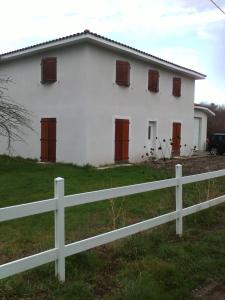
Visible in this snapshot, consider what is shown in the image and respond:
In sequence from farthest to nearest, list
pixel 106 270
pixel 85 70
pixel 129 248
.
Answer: pixel 85 70
pixel 129 248
pixel 106 270

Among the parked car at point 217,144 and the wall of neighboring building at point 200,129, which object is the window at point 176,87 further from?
the wall of neighboring building at point 200,129

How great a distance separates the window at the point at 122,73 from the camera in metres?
20.5

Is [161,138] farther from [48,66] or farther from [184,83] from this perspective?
[48,66]

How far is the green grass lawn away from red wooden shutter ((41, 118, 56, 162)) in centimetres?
861

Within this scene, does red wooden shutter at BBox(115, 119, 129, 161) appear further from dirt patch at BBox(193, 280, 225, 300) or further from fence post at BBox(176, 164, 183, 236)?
dirt patch at BBox(193, 280, 225, 300)

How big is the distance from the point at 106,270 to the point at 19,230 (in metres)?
3.07

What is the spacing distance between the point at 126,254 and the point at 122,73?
1546 centimetres

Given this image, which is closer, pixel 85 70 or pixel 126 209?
pixel 126 209

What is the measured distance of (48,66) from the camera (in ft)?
66.3

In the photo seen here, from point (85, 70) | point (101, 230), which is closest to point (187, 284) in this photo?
point (101, 230)

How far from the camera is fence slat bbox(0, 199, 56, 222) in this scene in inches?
164

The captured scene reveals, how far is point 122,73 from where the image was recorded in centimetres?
2070

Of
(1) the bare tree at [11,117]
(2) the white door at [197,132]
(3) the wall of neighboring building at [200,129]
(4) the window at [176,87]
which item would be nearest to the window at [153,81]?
(4) the window at [176,87]

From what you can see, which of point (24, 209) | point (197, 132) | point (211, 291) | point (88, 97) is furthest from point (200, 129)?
A: point (24, 209)
